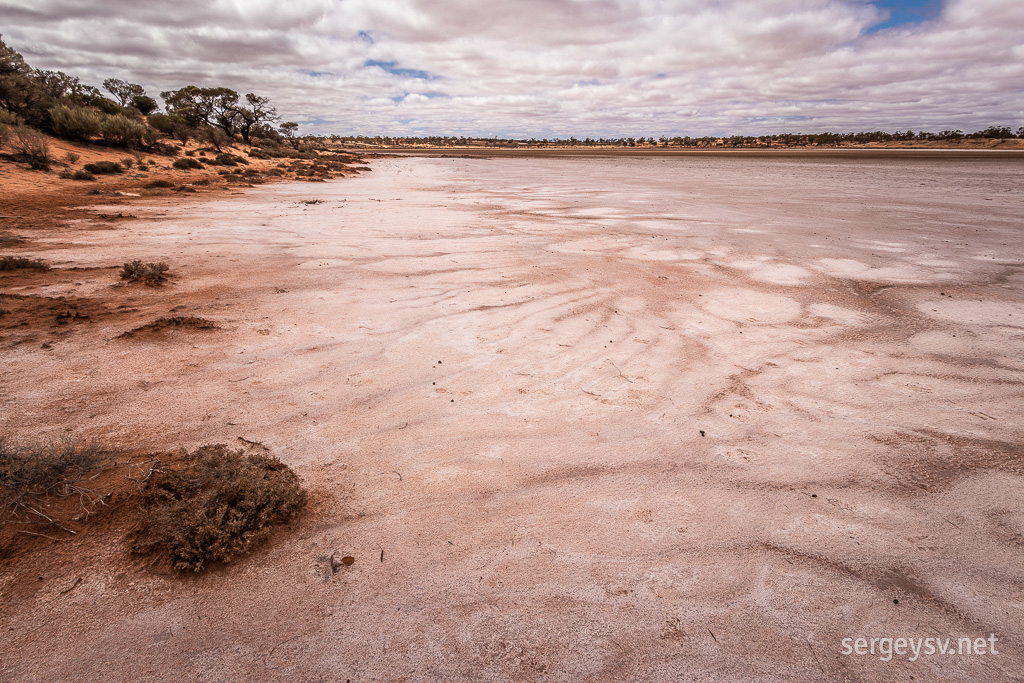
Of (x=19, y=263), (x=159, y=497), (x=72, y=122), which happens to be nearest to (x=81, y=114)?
(x=72, y=122)

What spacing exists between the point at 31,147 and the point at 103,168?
153 centimetres

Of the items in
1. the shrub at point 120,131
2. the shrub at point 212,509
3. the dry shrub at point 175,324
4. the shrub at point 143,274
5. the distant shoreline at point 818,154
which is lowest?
the shrub at point 212,509

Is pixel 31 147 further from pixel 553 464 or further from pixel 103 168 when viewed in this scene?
pixel 553 464

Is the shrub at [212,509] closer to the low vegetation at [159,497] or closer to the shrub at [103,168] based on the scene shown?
the low vegetation at [159,497]

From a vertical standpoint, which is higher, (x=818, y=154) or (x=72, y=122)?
(x=818, y=154)

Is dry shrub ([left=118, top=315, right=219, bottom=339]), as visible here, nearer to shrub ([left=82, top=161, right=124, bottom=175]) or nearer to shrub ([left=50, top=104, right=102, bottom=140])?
shrub ([left=82, top=161, right=124, bottom=175])

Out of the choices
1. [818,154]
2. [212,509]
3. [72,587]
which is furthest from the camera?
[818,154]

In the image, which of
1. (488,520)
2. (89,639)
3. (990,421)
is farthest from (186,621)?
(990,421)

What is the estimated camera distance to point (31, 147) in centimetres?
1278

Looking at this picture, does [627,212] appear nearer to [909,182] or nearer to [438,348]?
[438,348]

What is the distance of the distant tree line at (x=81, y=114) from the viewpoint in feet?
46.6

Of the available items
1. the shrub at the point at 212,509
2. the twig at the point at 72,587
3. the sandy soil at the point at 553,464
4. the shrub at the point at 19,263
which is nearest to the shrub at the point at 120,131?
the shrub at the point at 19,263

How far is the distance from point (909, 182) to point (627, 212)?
46.3 feet

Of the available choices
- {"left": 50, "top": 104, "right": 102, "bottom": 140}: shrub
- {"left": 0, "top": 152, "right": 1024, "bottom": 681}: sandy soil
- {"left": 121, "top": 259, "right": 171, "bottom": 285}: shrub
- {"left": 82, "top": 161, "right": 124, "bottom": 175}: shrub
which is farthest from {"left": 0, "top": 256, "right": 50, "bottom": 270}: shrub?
{"left": 50, "top": 104, "right": 102, "bottom": 140}: shrub
